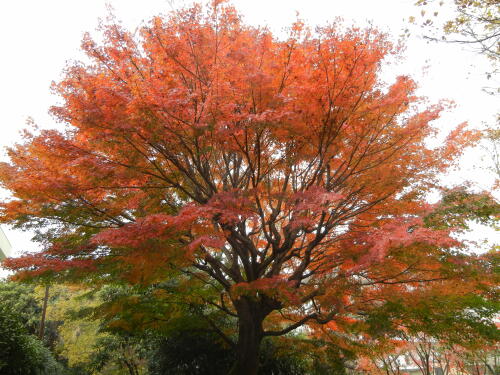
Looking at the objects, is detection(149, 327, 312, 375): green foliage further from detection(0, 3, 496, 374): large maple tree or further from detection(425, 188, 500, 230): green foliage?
detection(425, 188, 500, 230): green foliage

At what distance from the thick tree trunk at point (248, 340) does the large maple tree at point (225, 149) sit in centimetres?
122

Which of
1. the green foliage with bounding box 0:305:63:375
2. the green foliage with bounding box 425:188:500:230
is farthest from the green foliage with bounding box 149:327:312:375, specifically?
the green foliage with bounding box 425:188:500:230

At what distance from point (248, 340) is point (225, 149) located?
436cm

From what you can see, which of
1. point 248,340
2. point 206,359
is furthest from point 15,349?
point 248,340

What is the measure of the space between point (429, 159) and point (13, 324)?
10982mm

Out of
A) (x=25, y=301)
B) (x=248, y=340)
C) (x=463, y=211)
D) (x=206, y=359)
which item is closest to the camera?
(x=463, y=211)

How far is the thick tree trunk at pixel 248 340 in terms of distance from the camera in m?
7.85

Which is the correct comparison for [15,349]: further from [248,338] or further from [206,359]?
[248,338]

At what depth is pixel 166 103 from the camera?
5344 millimetres

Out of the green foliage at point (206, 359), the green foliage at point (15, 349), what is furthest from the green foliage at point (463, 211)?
the green foliage at point (15, 349)

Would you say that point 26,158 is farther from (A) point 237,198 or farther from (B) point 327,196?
(B) point 327,196

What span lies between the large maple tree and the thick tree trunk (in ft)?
4.01

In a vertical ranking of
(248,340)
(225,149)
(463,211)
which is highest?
Result: (225,149)

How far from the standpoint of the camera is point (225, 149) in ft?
23.5
